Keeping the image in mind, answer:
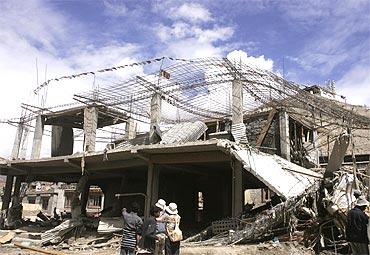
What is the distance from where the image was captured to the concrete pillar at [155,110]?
52.5 feet

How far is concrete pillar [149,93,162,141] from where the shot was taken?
1600cm

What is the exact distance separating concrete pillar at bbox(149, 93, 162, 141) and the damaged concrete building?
44 millimetres

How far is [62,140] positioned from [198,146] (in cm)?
1394

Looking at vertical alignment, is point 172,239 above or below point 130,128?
below

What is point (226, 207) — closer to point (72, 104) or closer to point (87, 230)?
point (87, 230)

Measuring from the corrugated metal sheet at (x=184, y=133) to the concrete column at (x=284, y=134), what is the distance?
3.45 meters

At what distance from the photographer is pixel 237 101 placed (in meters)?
13.9

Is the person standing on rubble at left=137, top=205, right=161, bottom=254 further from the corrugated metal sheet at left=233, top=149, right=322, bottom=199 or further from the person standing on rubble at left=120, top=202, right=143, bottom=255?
the corrugated metal sheet at left=233, top=149, right=322, bottom=199

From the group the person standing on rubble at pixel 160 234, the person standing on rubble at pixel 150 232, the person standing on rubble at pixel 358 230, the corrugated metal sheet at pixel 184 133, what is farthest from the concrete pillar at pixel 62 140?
the person standing on rubble at pixel 358 230

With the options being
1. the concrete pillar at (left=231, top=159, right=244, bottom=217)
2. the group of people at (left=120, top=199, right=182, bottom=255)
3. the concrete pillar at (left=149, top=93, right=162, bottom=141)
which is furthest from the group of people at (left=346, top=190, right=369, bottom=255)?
the concrete pillar at (left=149, top=93, right=162, bottom=141)

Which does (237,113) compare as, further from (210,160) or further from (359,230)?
(359,230)

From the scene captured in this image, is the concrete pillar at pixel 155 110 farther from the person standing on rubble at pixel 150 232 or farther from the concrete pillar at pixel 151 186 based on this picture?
the person standing on rubble at pixel 150 232

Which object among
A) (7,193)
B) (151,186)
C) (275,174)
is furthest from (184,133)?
(7,193)

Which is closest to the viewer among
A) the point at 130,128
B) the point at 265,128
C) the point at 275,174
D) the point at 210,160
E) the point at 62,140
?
the point at 275,174
